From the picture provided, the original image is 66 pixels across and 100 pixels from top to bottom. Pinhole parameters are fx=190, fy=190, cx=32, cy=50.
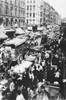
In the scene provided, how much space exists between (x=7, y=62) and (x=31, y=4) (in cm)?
6195

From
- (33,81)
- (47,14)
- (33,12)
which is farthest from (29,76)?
(47,14)

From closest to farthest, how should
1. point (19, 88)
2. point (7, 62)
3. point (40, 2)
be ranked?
point (19, 88) → point (7, 62) → point (40, 2)

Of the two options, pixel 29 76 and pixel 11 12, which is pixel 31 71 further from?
pixel 11 12

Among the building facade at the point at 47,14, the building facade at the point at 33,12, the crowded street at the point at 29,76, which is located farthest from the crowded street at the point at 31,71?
the building facade at the point at 47,14

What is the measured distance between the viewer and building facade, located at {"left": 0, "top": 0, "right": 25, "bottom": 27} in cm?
4050

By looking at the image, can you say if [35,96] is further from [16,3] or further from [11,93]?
[16,3]

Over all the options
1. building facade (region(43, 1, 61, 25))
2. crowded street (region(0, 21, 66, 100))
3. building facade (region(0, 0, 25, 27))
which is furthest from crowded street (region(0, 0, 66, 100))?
building facade (region(43, 1, 61, 25))

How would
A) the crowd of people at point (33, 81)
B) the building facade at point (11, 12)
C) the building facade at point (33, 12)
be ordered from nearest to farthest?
the crowd of people at point (33, 81) → the building facade at point (11, 12) → the building facade at point (33, 12)

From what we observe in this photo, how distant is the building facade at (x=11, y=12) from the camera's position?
40.5 metres

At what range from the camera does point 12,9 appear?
4569 centimetres

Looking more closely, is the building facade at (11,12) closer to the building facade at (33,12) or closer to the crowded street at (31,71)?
the building facade at (33,12)

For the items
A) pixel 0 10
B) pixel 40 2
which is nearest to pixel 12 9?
pixel 0 10

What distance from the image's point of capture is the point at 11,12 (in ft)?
148

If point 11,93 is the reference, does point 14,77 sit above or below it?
above
